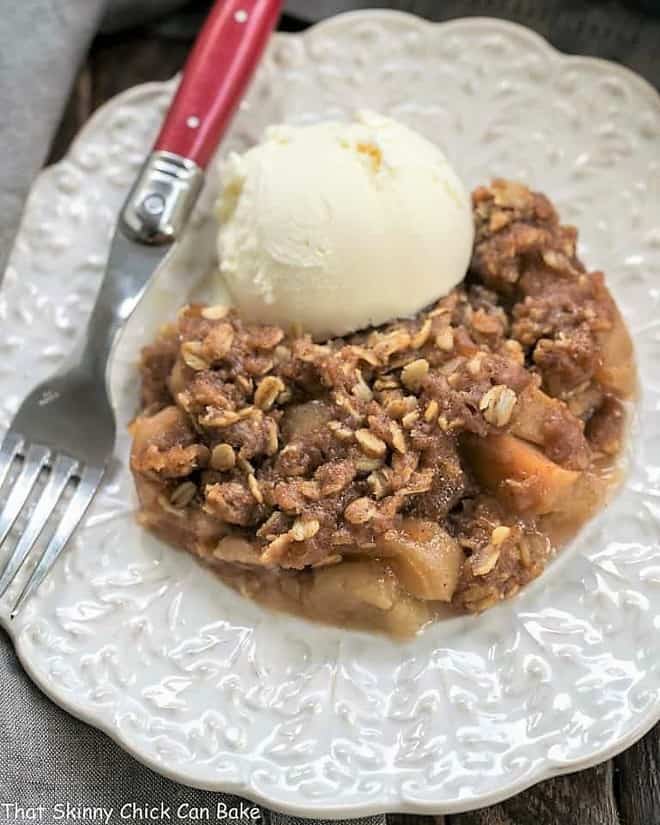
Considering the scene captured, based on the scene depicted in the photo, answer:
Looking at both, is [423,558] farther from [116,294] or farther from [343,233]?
[116,294]

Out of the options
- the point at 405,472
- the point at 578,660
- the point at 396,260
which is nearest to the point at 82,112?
the point at 396,260

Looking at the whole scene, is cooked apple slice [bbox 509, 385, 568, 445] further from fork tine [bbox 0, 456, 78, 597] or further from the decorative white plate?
fork tine [bbox 0, 456, 78, 597]

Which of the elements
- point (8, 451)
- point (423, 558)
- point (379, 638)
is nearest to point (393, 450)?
point (423, 558)

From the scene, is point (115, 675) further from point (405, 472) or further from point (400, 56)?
point (400, 56)

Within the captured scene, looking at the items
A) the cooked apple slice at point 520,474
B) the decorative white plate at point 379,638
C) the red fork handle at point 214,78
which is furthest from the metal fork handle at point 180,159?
the cooked apple slice at point 520,474

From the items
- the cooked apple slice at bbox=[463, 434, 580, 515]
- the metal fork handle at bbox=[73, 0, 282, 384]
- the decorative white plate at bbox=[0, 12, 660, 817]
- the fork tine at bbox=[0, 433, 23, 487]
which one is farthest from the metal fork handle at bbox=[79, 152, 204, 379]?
the cooked apple slice at bbox=[463, 434, 580, 515]

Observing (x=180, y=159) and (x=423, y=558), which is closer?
(x=423, y=558)

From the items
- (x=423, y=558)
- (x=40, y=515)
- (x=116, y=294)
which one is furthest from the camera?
(x=116, y=294)
